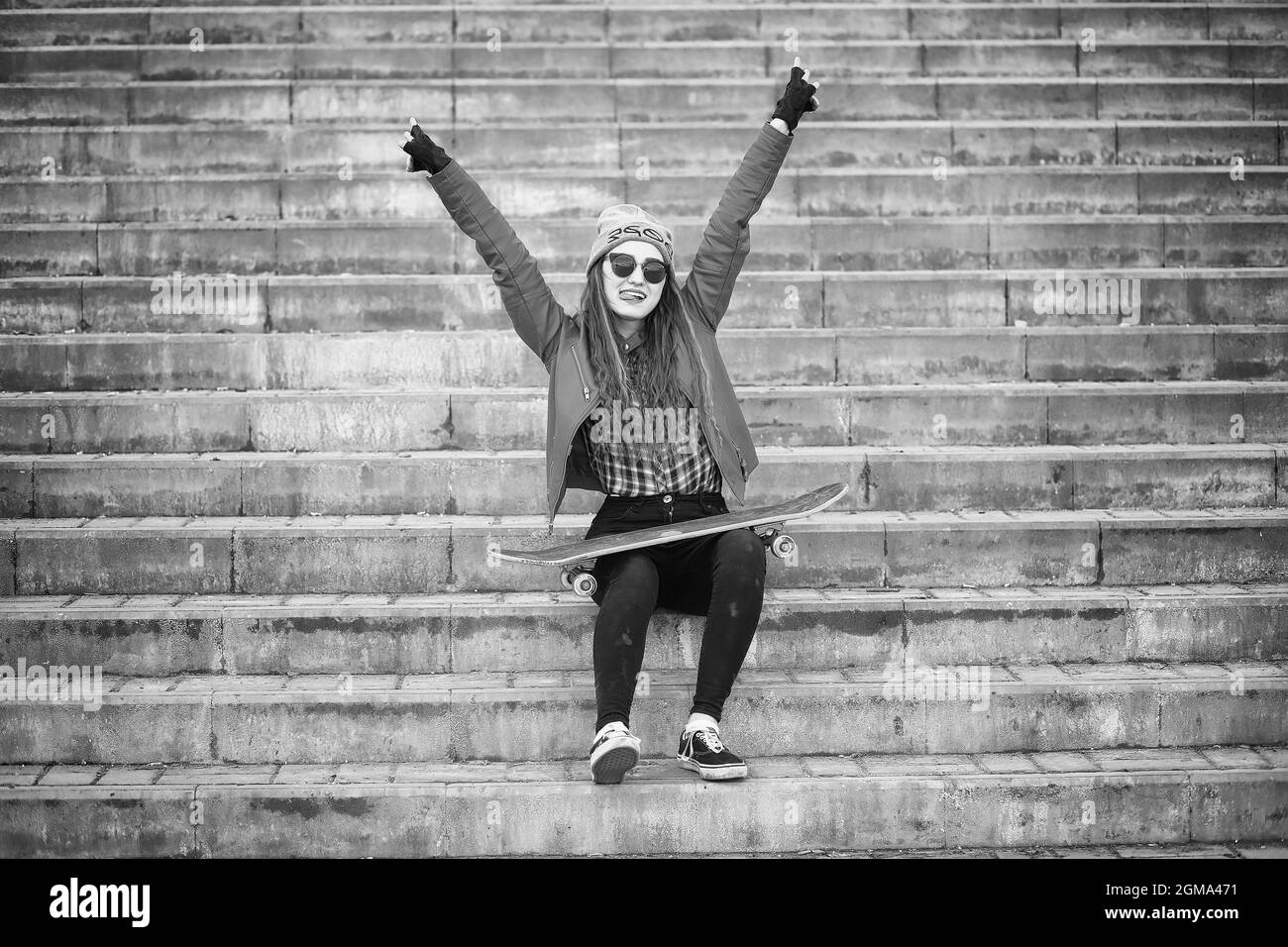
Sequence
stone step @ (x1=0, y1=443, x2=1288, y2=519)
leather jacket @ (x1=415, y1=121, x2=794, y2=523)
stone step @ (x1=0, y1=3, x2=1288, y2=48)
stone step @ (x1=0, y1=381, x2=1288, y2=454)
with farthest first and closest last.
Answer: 1. stone step @ (x1=0, y1=3, x2=1288, y2=48)
2. stone step @ (x1=0, y1=381, x2=1288, y2=454)
3. stone step @ (x1=0, y1=443, x2=1288, y2=519)
4. leather jacket @ (x1=415, y1=121, x2=794, y2=523)

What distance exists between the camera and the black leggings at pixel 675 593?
4090 mm

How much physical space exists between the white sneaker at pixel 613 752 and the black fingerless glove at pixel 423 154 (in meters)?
2.05

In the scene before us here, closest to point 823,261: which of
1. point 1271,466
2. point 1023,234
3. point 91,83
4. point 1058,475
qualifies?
point 1023,234

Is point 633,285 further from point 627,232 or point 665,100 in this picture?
point 665,100

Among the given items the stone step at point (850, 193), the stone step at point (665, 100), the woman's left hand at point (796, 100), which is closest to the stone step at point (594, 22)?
the stone step at point (665, 100)

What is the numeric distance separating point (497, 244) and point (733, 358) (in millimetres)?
1689

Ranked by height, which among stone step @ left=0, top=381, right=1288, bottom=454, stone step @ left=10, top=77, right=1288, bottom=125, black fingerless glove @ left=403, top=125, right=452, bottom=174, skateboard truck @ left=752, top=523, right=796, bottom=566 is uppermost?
stone step @ left=10, top=77, right=1288, bottom=125

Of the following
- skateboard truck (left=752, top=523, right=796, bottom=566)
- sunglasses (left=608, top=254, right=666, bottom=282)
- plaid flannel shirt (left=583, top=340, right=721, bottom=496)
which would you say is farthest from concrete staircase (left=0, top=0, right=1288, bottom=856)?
sunglasses (left=608, top=254, right=666, bottom=282)

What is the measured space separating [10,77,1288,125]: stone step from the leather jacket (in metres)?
3.04

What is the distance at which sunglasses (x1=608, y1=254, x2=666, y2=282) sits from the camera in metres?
4.53

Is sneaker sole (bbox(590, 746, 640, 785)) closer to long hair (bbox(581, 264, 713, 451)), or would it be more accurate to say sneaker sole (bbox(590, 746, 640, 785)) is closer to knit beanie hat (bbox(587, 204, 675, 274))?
long hair (bbox(581, 264, 713, 451))

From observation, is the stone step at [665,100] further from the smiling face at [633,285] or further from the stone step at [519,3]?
the smiling face at [633,285]

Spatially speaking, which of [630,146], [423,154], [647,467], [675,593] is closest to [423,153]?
[423,154]

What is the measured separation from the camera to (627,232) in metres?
4.59
